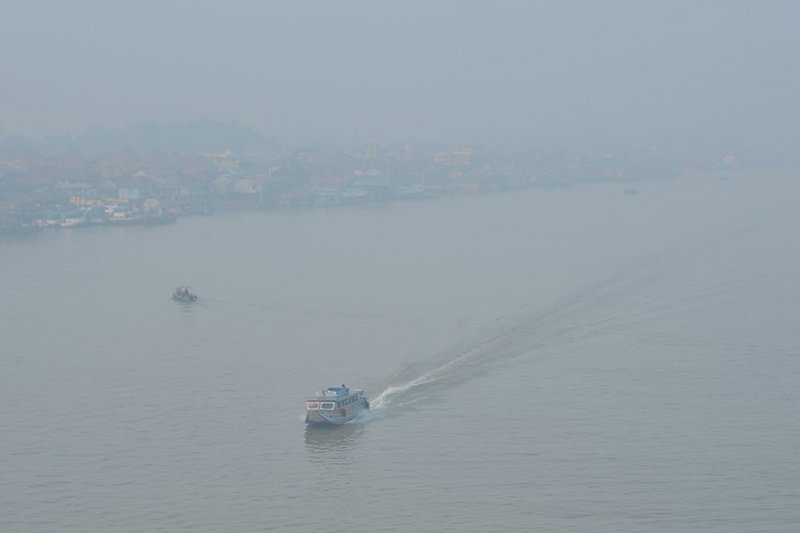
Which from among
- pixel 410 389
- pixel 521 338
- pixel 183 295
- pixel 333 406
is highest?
pixel 183 295

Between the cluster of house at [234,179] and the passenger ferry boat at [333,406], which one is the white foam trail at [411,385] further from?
the cluster of house at [234,179]

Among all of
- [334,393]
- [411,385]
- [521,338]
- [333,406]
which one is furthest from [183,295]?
[333,406]

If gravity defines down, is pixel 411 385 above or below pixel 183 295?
below

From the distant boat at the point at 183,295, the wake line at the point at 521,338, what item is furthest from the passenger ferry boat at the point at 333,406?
the distant boat at the point at 183,295

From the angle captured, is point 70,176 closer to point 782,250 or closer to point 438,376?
point 782,250

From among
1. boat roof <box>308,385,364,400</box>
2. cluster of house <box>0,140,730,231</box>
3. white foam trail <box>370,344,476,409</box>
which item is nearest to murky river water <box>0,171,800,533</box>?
white foam trail <box>370,344,476,409</box>

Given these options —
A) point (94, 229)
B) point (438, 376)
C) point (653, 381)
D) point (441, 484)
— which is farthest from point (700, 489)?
point (94, 229)

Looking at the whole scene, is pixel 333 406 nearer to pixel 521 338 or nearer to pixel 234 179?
pixel 521 338

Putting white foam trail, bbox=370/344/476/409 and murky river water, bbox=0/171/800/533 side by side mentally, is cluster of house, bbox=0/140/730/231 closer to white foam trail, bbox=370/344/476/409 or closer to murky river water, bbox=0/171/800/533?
murky river water, bbox=0/171/800/533
